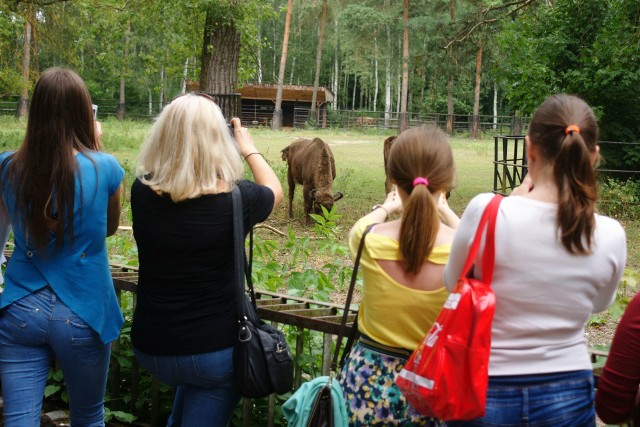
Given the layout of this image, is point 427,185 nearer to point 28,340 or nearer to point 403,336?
point 403,336

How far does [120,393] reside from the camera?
430 cm

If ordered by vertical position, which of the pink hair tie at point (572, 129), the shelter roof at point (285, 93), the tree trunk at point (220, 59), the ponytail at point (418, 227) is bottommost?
the ponytail at point (418, 227)

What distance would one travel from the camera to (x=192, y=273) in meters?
2.77

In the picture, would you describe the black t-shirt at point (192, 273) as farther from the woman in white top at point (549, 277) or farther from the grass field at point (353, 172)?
the grass field at point (353, 172)

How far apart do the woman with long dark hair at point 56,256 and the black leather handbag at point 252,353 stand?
1.67 ft

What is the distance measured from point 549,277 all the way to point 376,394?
2.10ft

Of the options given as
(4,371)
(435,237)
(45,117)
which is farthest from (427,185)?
(4,371)

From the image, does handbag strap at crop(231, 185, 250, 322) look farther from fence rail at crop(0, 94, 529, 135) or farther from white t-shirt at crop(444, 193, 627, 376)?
fence rail at crop(0, 94, 529, 135)

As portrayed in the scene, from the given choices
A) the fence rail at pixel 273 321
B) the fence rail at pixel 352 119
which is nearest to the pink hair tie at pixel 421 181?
the fence rail at pixel 273 321

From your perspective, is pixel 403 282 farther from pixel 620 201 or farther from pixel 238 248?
pixel 620 201

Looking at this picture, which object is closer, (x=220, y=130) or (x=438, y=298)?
(x=438, y=298)

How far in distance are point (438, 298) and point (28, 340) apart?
137cm

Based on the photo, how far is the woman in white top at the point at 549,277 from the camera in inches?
88.6

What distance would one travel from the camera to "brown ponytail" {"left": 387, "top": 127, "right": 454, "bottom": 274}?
253cm
